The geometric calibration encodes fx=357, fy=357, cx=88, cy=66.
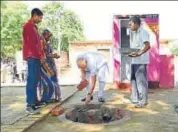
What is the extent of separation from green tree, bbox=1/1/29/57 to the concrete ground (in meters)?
13.6

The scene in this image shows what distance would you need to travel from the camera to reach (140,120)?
4.53m

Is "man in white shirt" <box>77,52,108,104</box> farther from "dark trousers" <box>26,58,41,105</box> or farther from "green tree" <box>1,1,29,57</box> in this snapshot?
"green tree" <box>1,1,29,57</box>

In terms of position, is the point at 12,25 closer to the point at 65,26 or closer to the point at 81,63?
the point at 65,26

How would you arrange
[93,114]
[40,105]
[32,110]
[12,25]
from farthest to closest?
1. [12,25]
2. [40,105]
3. [93,114]
4. [32,110]

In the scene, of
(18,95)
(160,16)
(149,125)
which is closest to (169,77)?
(160,16)

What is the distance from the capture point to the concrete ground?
410 cm

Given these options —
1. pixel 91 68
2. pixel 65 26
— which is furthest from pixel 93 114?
pixel 65 26

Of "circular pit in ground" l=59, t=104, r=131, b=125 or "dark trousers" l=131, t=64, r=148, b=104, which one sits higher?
"dark trousers" l=131, t=64, r=148, b=104

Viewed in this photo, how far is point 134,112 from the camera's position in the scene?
16.7 feet

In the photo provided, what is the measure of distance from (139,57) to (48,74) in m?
1.48

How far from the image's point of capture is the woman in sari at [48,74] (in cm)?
574

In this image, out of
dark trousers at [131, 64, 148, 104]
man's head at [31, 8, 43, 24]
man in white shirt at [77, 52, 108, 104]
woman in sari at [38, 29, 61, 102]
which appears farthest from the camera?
woman in sari at [38, 29, 61, 102]

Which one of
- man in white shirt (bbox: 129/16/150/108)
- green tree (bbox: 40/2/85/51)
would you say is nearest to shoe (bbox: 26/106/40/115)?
man in white shirt (bbox: 129/16/150/108)

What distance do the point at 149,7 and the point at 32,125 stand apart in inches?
224
